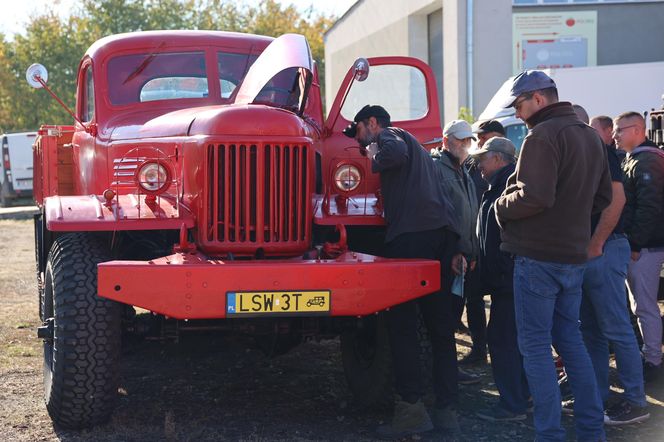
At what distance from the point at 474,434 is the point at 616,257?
51.6 inches

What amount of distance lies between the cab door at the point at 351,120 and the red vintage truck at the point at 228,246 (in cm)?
2

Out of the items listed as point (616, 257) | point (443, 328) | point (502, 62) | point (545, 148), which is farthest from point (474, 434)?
point (502, 62)

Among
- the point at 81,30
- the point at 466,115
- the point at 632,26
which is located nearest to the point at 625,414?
the point at 466,115

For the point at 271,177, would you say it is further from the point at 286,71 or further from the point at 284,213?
the point at 286,71


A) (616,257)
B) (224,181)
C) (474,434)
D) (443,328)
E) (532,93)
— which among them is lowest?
(474,434)

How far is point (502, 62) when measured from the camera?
22.6 meters

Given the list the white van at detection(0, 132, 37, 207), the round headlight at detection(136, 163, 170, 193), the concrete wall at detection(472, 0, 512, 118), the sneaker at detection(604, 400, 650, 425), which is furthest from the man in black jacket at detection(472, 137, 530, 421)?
the white van at detection(0, 132, 37, 207)

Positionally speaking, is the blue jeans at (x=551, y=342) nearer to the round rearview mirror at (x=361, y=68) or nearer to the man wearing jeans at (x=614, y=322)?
the man wearing jeans at (x=614, y=322)

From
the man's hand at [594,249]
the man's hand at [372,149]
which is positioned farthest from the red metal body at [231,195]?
the man's hand at [594,249]

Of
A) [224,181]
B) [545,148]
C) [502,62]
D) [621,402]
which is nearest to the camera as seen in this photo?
[545,148]

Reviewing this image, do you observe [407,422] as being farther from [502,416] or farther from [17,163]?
[17,163]

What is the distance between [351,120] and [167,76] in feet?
4.59

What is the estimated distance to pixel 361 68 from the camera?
6.52 m

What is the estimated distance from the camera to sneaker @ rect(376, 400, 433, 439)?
550 centimetres
